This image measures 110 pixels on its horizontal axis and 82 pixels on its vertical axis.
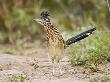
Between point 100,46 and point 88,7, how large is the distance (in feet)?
21.8

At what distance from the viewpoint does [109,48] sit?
8867 mm

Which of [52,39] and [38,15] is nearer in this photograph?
[52,39]

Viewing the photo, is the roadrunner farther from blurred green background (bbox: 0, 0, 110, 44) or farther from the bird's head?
blurred green background (bbox: 0, 0, 110, 44)

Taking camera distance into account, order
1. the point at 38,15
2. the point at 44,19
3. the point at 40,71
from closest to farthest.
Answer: the point at 44,19 → the point at 40,71 → the point at 38,15

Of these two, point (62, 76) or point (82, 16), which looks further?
point (82, 16)

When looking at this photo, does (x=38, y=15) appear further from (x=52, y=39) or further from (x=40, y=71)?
(x=52, y=39)

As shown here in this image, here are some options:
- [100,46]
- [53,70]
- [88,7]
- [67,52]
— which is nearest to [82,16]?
[88,7]

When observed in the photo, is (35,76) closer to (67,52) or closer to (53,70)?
(53,70)

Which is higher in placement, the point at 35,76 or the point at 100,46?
the point at 100,46

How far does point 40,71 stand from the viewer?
832 centimetres

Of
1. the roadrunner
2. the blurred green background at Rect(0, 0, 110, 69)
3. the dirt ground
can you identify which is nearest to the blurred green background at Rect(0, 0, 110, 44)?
the blurred green background at Rect(0, 0, 110, 69)

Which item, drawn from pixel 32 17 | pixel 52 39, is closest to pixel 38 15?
pixel 32 17

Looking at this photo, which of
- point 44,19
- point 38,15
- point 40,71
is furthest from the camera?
point 38,15

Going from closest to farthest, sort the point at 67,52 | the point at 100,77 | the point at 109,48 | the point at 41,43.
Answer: the point at 100,77, the point at 109,48, the point at 67,52, the point at 41,43
